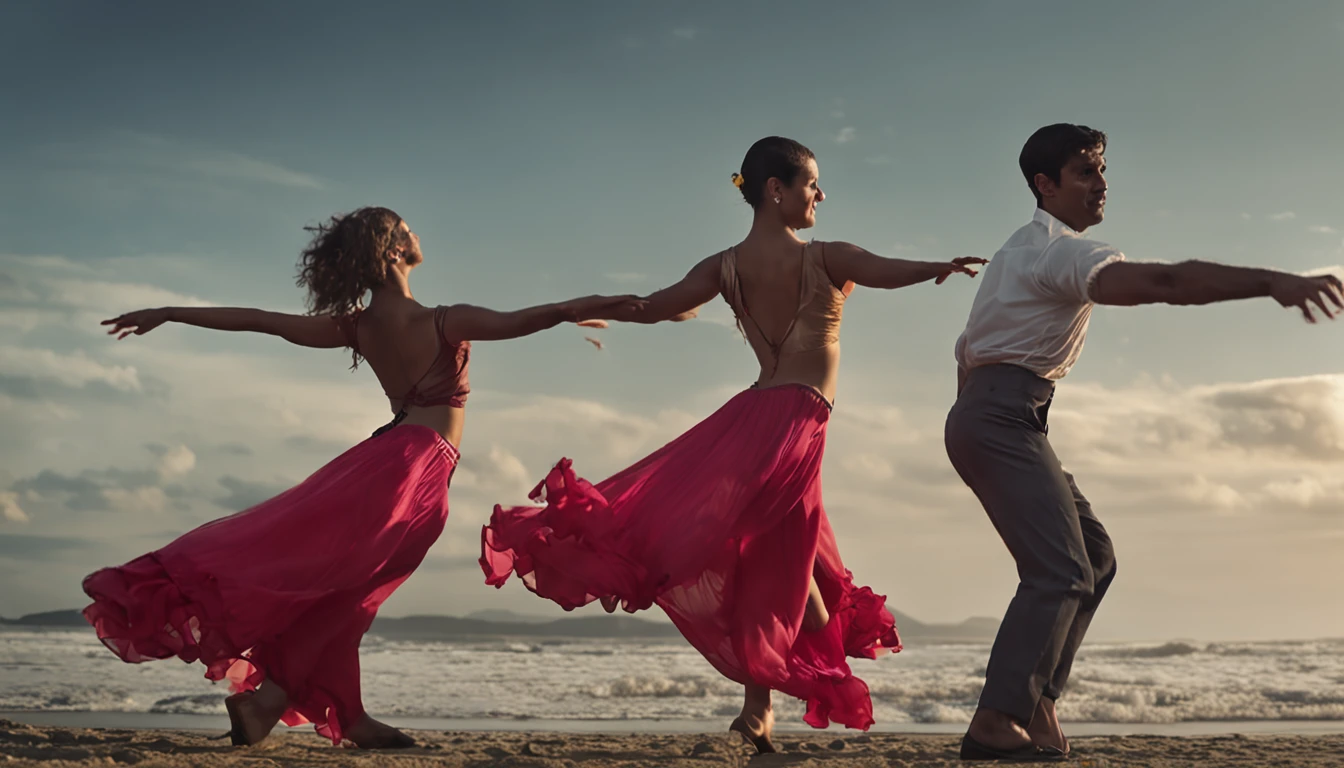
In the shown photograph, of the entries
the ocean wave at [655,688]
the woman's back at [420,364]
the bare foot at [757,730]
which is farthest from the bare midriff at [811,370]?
the ocean wave at [655,688]

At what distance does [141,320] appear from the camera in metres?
5.39

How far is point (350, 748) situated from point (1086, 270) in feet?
12.7

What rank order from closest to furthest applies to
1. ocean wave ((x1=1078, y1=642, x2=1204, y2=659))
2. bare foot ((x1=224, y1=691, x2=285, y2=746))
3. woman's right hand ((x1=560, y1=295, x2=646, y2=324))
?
bare foot ((x1=224, y1=691, x2=285, y2=746))
woman's right hand ((x1=560, y1=295, x2=646, y2=324))
ocean wave ((x1=1078, y1=642, x2=1204, y2=659))

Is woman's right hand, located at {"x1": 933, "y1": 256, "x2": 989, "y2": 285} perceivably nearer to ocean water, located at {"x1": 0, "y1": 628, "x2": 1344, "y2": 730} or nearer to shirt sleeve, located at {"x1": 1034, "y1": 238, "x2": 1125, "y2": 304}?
shirt sleeve, located at {"x1": 1034, "y1": 238, "x2": 1125, "y2": 304}

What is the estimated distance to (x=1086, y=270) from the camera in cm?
389

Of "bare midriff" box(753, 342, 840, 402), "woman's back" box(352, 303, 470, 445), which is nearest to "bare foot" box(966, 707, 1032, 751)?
"bare midriff" box(753, 342, 840, 402)

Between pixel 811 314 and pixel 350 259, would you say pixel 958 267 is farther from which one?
pixel 350 259

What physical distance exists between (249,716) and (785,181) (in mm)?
3431

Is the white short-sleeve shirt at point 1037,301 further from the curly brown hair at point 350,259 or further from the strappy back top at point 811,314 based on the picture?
the curly brown hair at point 350,259

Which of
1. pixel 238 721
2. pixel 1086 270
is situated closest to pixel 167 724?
pixel 238 721

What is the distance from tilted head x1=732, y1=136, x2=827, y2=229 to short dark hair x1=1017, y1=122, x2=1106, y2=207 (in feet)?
3.20

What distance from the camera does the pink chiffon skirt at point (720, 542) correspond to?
4.50 meters

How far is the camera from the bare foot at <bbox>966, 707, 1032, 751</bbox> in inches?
153

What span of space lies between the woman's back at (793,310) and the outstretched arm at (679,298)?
0.13 metres
